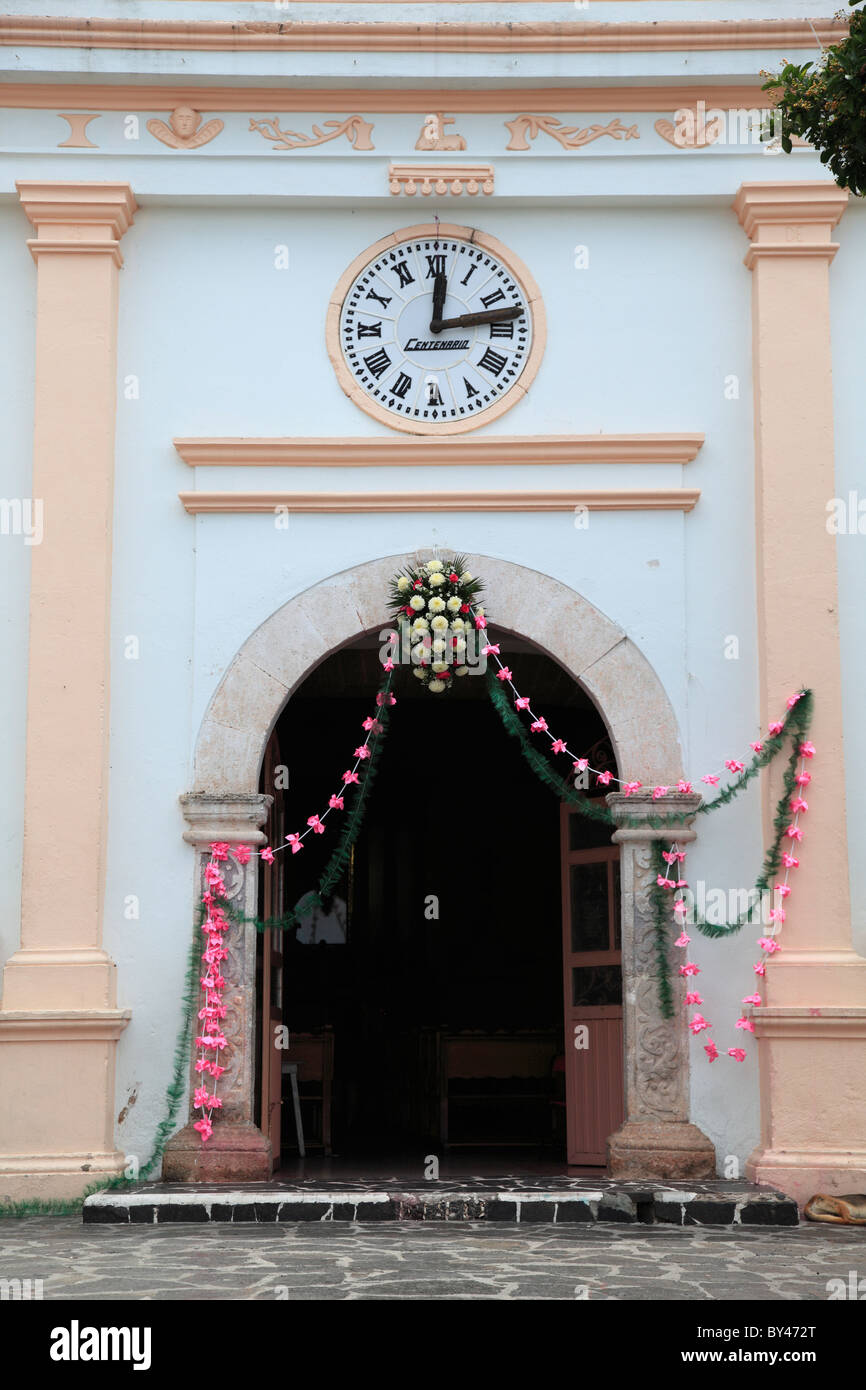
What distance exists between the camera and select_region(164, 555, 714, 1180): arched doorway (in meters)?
7.92

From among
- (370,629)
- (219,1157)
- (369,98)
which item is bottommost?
(219,1157)

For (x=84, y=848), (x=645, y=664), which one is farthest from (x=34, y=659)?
(x=645, y=664)

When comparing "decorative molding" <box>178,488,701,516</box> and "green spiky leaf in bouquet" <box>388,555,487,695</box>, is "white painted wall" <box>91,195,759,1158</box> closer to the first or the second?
"decorative molding" <box>178,488,701,516</box>

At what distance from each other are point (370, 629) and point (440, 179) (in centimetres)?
235

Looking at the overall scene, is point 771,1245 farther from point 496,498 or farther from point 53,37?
point 53,37

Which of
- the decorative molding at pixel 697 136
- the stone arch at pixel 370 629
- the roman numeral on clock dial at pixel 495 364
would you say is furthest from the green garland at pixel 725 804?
the decorative molding at pixel 697 136

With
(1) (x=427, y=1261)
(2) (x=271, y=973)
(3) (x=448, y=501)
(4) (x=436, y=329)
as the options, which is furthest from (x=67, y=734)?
(1) (x=427, y=1261)

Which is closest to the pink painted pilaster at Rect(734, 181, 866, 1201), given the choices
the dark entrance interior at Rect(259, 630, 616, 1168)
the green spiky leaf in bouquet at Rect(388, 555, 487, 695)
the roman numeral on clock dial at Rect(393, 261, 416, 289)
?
the green spiky leaf in bouquet at Rect(388, 555, 487, 695)

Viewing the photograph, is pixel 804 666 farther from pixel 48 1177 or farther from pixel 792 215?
pixel 48 1177

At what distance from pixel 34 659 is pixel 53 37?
3146 millimetres

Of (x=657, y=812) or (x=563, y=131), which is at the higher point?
(x=563, y=131)

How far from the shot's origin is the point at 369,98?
8609 millimetres

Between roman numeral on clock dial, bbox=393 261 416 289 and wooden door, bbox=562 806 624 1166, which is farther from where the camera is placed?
wooden door, bbox=562 806 624 1166

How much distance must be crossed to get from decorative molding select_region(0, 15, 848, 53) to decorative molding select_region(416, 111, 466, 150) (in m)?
0.33
